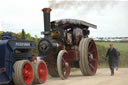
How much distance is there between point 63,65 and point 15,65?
2842 mm

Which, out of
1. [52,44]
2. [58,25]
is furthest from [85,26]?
[52,44]

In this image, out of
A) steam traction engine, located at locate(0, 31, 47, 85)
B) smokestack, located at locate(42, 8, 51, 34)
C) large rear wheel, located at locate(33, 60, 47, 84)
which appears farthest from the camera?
smokestack, located at locate(42, 8, 51, 34)

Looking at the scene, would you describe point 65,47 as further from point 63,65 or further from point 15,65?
point 15,65

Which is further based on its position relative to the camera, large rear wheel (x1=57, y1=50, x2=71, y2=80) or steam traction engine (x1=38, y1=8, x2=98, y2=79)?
steam traction engine (x1=38, y1=8, x2=98, y2=79)

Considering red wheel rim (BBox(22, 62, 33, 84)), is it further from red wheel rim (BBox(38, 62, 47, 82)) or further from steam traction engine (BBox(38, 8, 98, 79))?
steam traction engine (BBox(38, 8, 98, 79))

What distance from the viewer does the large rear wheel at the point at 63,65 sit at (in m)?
9.01

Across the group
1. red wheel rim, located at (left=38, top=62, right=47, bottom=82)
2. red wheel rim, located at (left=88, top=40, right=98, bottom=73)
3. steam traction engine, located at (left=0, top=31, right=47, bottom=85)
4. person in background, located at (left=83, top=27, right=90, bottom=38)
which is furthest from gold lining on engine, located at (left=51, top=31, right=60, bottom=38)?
steam traction engine, located at (left=0, top=31, right=47, bottom=85)

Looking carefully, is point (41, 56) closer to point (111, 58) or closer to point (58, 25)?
point (58, 25)

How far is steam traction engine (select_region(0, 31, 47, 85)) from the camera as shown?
22.0 feet

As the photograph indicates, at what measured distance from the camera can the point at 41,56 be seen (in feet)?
32.3

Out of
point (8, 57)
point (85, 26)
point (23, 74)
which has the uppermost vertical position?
point (85, 26)

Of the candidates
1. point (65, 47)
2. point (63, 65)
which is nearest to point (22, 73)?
point (63, 65)

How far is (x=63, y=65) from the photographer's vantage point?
9461 millimetres

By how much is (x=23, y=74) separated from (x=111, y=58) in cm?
470
